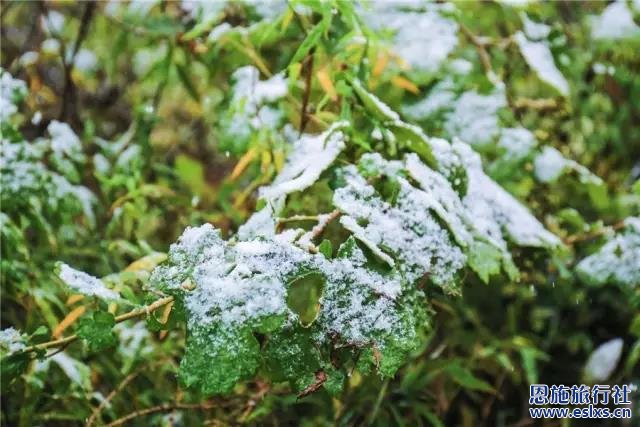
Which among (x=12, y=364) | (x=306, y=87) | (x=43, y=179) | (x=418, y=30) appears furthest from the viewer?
(x=418, y=30)

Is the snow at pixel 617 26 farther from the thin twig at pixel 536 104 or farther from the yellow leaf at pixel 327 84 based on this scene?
the yellow leaf at pixel 327 84

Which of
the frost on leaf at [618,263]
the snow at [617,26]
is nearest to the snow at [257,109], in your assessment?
the frost on leaf at [618,263]

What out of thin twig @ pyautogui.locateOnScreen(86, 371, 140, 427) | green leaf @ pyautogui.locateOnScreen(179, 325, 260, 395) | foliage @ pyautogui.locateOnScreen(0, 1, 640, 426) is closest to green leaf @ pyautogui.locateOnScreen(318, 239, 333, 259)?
foliage @ pyautogui.locateOnScreen(0, 1, 640, 426)

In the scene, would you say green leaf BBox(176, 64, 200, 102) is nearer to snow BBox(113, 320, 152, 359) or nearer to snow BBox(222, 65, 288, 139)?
snow BBox(222, 65, 288, 139)

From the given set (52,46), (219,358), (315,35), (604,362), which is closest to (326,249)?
(219,358)

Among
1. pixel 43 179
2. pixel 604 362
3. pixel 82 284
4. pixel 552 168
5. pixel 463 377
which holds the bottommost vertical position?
pixel 604 362

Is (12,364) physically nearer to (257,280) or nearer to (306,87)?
(257,280)

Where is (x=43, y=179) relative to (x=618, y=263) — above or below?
above

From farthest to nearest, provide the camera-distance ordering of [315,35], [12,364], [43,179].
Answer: [43,179] → [315,35] → [12,364]
